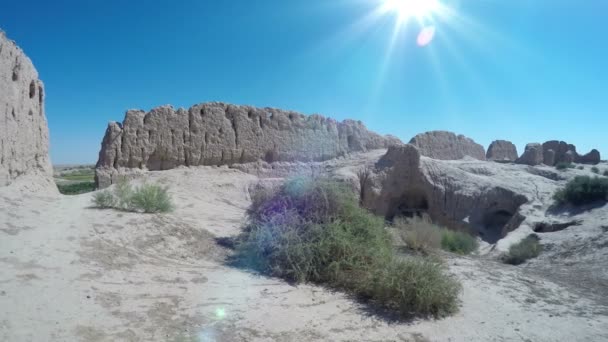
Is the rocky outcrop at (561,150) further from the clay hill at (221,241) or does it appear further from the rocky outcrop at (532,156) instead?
the clay hill at (221,241)

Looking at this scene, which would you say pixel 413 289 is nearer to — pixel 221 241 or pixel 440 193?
pixel 221 241

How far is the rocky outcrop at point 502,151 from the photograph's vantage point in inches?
1072

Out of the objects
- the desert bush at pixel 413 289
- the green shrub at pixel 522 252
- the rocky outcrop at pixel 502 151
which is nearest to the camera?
the desert bush at pixel 413 289

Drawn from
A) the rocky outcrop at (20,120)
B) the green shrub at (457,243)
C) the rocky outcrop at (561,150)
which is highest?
the rocky outcrop at (561,150)

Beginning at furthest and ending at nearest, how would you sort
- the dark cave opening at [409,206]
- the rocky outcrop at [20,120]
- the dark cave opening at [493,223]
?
the dark cave opening at [409,206] < the dark cave opening at [493,223] < the rocky outcrop at [20,120]

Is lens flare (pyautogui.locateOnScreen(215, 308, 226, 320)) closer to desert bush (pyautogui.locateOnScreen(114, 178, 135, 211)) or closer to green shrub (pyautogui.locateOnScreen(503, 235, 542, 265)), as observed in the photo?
desert bush (pyautogui.locateOnScreen(114, 178, 135, 211))

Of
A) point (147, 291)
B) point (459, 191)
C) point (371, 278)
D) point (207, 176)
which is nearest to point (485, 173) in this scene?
point (459, 191)

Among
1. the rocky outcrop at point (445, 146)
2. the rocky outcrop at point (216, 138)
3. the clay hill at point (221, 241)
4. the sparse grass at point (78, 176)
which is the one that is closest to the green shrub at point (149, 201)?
the clay hill at point (221, 241)

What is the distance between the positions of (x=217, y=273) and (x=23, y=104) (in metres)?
6.43

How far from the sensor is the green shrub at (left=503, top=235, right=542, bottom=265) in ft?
31.0

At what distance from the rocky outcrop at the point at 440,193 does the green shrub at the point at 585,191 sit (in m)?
1.35

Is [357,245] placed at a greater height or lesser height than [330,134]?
lesser

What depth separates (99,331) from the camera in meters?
3.69

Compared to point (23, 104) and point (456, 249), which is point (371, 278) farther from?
point (23, 104)
